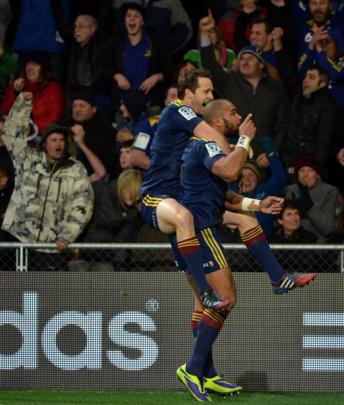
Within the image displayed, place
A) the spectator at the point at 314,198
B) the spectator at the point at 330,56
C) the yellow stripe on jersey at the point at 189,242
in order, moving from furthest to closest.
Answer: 1. the spectator at the point at 330,56
2. the spectator at the point at 314,198
3. the yellow stripe on jersey at the point at 189,242

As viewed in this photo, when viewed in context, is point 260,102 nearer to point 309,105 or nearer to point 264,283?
point 309,105

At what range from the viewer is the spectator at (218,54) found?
1527 centimetres

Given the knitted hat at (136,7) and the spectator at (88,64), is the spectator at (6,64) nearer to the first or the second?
the spectator at (88,64)

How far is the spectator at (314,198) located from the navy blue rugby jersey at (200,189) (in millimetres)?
2801

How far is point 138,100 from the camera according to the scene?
1516 centimetres

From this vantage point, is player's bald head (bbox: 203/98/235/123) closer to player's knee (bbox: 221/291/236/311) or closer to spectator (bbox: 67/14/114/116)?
player's knee (bbox: 221/291/236/311)

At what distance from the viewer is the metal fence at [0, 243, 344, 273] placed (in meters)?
12.2

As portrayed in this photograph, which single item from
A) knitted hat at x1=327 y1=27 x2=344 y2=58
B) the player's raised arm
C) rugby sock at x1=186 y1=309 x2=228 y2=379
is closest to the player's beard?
the player's raised arm

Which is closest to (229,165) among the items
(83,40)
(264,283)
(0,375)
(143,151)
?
(264,283)

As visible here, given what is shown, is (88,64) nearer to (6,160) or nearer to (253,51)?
(6,160)

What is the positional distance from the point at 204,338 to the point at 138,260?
2.07 meters

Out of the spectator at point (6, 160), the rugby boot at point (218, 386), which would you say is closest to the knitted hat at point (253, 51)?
the spectator at point (6, 160)

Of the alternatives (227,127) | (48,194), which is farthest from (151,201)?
(48,194)

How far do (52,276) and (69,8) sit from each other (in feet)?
18.0
